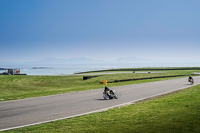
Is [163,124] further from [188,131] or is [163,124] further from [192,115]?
[192,115]

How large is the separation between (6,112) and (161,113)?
7.51 m

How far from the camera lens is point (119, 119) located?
33.2 feet

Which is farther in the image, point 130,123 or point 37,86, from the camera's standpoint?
point 37,86

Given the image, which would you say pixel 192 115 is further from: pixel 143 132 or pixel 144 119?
pixel 143 132

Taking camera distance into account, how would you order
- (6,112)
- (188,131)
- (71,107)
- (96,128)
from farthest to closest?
(71,107)
(6,112)
(96,128)
(188,131)

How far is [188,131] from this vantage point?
25.8 ft

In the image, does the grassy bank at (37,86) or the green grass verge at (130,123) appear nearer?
the green grass verge at (130,123)

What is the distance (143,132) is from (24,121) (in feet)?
16.8

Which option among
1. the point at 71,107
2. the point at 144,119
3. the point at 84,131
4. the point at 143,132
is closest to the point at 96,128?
the point at 84,131

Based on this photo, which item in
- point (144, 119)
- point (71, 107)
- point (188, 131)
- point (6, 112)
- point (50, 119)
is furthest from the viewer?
point (71, 107)

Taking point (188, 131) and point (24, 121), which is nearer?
point (188, 131)

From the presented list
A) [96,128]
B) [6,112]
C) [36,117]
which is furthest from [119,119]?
[6,112]

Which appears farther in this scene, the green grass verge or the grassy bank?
the grassy bank

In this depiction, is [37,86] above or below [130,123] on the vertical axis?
below
